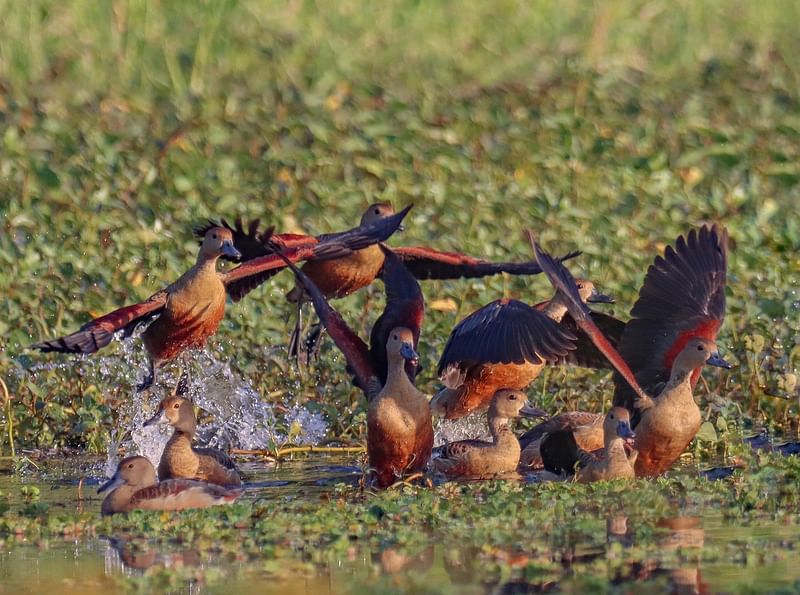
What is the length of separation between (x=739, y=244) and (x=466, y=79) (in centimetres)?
404

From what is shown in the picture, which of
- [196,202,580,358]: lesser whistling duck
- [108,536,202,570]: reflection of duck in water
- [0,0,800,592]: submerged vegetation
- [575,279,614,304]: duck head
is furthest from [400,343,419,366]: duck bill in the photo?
[575,279,614,304]: duck head

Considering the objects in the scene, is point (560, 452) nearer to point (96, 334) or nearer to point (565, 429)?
point (565, 429)

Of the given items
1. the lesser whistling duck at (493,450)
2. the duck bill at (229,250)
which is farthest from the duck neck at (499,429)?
the duck bill at (229,250)

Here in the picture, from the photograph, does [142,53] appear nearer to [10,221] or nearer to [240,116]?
[240,116]

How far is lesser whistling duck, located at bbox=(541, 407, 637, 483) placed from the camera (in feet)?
28.6

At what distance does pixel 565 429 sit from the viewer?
366 inches

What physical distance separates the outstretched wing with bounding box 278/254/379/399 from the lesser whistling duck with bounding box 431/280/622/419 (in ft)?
1.24

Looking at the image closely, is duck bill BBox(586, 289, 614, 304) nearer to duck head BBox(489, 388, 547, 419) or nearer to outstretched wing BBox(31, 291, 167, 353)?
duck head BBox(489, 388, 547, 419)

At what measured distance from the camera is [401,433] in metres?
8.79

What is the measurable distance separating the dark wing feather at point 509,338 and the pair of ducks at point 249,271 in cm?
64

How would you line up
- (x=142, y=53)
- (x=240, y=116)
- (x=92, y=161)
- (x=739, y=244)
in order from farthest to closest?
1. (x=142, y=53)
2. (x=240, y=116)
3. (x=92, y=161)
4. (x=739, y=244)

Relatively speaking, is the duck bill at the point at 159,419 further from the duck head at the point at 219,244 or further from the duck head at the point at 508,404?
the duck head at the point at 508,404

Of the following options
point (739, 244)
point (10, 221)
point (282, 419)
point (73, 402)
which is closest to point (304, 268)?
point (282, 419)

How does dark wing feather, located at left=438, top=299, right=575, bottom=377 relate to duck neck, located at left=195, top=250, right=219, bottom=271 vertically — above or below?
below
